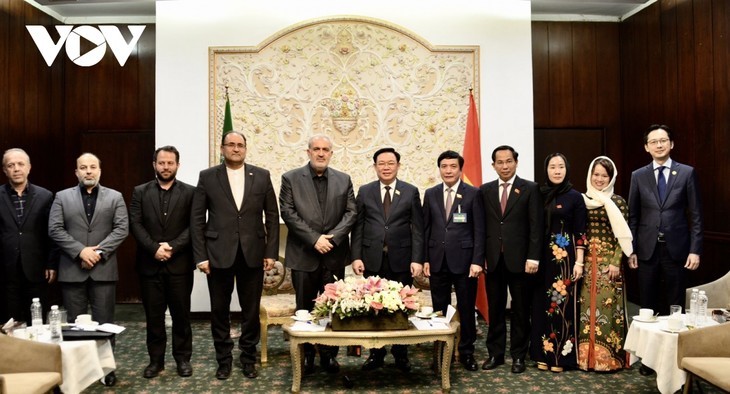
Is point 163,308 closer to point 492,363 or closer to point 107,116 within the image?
point 492,363

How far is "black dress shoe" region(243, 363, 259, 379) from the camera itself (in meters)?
4.34

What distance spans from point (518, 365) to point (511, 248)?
0.85 m

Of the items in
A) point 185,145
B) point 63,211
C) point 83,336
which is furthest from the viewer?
point 185,145

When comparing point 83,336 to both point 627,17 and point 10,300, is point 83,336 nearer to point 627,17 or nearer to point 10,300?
point 10,300

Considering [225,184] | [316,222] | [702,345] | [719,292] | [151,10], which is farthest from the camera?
[151,10]

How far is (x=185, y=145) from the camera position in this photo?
6273 millimetres

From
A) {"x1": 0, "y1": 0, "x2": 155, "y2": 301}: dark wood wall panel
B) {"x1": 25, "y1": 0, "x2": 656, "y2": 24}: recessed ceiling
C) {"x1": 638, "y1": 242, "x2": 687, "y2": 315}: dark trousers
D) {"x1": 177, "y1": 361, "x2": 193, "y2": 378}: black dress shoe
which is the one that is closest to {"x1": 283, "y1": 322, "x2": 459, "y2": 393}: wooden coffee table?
{"x1": 177, "y1": 361, "x2": 193, "y2": 378}: black dress shoe

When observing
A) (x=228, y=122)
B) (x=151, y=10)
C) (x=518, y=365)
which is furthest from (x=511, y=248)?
(x=151, y=10)

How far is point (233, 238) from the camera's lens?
4305 mm

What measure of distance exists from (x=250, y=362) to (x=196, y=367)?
523 millimetres

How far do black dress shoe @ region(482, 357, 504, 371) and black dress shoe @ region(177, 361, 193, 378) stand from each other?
6.99ft

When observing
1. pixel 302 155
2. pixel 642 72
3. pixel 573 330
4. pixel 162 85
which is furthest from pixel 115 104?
pixel 642 72

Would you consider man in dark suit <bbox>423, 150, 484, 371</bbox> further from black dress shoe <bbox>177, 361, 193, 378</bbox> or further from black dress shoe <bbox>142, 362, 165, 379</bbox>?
black dress shoe <bbox>142, 362, 165, 379</bbox>

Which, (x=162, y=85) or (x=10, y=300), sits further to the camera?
(x=162, y=85)
